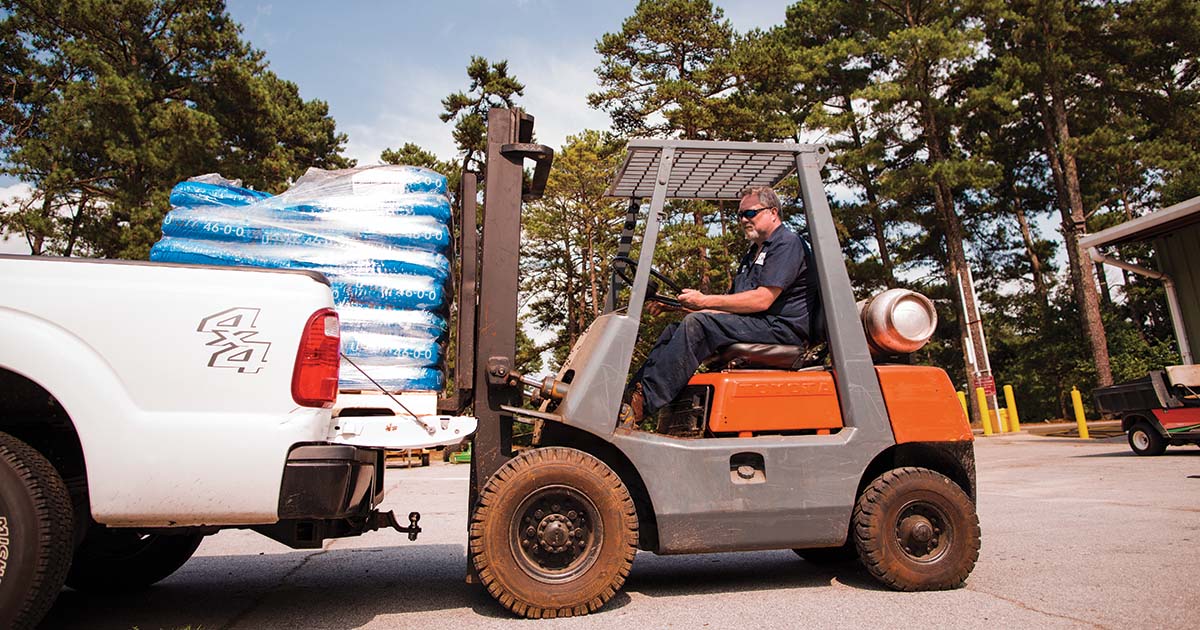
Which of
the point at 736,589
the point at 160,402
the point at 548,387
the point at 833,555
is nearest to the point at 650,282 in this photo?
the point at 548,387

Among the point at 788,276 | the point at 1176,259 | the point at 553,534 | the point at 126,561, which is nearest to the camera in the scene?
the point at 553,534

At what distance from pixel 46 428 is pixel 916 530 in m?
4.47

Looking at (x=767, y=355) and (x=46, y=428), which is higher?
(x=767, y=355)

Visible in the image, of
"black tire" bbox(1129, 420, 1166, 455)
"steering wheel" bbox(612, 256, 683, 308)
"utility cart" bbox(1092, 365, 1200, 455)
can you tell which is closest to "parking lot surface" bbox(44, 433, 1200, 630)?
"steering wheel" bbox(612, 256, 683, 308)

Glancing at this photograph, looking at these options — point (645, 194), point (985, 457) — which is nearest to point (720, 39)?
point (985, 457)

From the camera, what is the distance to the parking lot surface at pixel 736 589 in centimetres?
378

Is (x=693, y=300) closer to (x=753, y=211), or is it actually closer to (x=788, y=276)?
(x=788, y=276)

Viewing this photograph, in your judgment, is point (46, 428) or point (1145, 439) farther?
point (1145, 439)

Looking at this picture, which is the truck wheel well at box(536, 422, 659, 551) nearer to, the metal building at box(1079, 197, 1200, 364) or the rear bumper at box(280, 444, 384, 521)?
the rear bumper at box(280, 444, 384, 521)

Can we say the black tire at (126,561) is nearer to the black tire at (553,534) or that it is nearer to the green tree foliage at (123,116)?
the black tire at (553,534)

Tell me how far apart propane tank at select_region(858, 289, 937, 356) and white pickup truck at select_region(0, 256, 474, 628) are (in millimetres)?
3045

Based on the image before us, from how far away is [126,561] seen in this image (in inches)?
187

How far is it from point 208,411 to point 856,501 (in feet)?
11.1

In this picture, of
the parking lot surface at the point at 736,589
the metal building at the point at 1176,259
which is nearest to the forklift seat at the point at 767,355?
the parking lot surface at the point at 736,589
